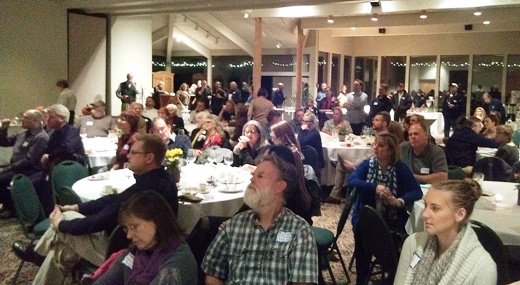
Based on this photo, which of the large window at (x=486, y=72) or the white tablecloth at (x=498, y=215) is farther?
the large window at (x=486, y=72)

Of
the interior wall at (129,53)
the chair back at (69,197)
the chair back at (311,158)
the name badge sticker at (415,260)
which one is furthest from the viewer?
the interior wall at (129,53)

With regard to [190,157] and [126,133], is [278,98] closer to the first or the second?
[126,133]

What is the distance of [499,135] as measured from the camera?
6.25m

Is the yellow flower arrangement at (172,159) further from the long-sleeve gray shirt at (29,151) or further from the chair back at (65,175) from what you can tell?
the long-sleeve gray shirt at (29,151)

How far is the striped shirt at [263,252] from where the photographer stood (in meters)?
2.42

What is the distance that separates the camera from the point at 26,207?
3988mm

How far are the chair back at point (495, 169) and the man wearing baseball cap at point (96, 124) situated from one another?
17.2ft

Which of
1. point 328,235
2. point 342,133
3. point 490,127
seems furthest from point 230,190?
point 490,127

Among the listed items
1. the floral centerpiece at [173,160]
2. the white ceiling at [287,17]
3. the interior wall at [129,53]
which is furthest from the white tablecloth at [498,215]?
the interior wall at [129,53]

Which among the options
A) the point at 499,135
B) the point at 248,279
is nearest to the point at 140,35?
the point at 499,135

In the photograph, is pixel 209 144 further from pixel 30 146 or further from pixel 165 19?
pixel 165 19

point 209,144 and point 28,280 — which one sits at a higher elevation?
point 209,144

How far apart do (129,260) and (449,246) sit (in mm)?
1405

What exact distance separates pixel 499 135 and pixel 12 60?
924 centimetres
